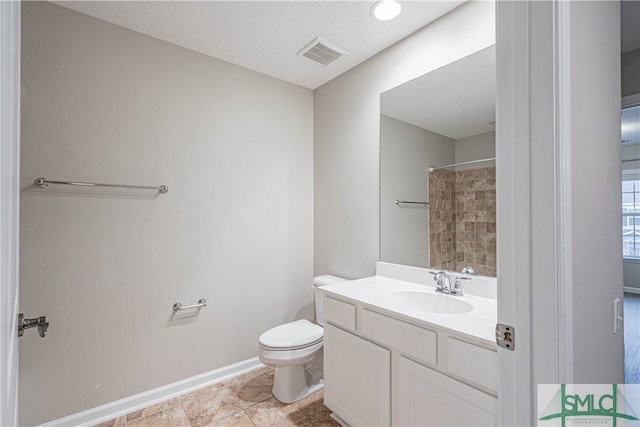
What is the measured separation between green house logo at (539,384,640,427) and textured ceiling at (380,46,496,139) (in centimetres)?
120

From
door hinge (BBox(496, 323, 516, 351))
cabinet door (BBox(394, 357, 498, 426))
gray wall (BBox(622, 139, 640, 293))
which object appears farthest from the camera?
gray wall (BBox(622, 139, 640, 293))

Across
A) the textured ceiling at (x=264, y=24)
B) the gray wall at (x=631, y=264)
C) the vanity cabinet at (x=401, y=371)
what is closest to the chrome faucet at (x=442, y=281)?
the vanity cabinet at (x=401, y=371)

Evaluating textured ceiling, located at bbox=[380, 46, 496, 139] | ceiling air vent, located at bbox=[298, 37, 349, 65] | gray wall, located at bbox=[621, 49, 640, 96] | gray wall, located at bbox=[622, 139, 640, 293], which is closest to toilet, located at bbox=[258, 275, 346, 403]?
textured ceiling, located at bbox=[380, 46, 496, 139]

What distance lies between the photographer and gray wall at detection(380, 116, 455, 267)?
185cm

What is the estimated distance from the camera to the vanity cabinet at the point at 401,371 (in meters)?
1.06

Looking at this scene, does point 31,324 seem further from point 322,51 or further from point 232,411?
point 322,51

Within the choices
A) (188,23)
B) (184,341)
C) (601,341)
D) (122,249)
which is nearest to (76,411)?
(184,341)

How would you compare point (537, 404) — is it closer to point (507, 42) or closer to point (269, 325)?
point (507, 42)

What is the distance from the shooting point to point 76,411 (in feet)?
5.53

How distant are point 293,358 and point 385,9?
215 centimetres

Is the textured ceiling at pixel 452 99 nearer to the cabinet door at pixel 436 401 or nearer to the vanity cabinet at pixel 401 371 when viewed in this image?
the vanity cabinet at pixel 401 371

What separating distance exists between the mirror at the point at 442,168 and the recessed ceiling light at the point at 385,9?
0.40 m

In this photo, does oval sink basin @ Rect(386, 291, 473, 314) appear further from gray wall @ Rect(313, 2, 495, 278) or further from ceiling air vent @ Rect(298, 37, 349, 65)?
ceiling air vent @ Rect(298, 37, 349, 65)

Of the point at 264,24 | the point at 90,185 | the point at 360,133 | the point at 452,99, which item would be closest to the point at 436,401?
the point at 452,99
